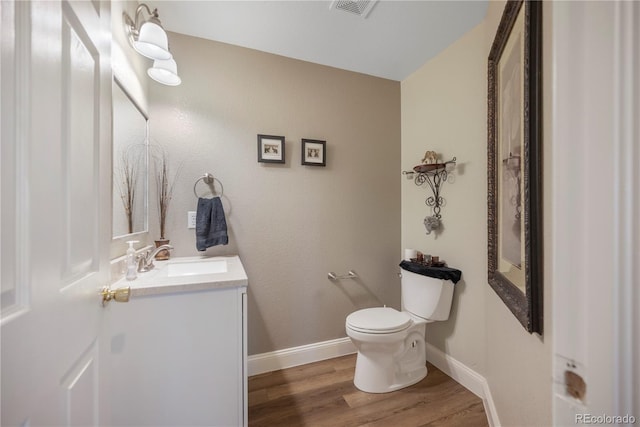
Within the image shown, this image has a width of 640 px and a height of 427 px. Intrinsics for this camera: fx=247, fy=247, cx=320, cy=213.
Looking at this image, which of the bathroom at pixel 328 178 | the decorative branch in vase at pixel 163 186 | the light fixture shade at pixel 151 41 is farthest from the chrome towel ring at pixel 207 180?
the light fixture shade at pixel 151 41

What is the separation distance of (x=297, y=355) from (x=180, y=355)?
1057 mm

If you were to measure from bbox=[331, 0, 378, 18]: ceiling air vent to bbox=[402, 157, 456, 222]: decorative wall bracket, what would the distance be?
3.47ft

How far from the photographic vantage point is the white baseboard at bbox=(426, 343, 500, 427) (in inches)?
52.2

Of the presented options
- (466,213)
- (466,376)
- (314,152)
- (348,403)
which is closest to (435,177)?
(466,213)

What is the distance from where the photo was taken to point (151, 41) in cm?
120

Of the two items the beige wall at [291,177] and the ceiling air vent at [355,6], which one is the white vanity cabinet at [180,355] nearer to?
the beige wall at [291,177]

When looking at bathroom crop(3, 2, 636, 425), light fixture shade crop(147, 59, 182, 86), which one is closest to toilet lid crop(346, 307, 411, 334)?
bathroom crop(3, 2, 636, 425)

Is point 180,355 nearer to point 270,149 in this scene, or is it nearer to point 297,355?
point 297,355

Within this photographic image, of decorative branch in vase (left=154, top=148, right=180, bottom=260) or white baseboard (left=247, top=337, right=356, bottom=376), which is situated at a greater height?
decorative branch in vase (left=154, top=148, right=180, bottom=260)

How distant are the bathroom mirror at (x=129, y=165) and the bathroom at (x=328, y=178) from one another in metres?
0.09

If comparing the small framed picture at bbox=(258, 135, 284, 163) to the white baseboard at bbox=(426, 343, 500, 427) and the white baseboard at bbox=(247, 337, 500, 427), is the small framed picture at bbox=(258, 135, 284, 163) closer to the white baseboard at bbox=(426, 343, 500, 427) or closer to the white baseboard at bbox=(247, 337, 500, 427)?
the white baseboard at bbox=(247, 337, 500, 427)

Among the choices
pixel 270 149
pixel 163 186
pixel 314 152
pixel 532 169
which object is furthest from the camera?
pixel 314 152

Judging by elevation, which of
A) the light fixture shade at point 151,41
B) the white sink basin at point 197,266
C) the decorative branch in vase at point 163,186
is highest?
the light fixture shade at point 151,41

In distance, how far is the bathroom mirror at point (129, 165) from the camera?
1197mm
